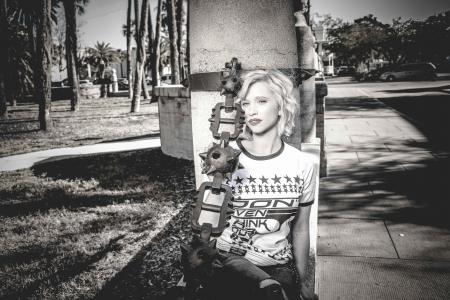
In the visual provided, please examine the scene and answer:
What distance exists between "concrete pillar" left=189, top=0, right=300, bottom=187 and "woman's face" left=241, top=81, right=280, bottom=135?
595mm

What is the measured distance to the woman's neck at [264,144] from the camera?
1.82 metres

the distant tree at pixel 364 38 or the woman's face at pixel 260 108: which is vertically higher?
the distant tree at pixel 364 38

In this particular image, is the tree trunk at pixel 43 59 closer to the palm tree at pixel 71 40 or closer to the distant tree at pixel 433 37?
the palm tree at pixel 71 40

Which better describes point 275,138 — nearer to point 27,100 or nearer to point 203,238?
point 203,238

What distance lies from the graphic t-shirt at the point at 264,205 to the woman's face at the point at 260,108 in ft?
0.53

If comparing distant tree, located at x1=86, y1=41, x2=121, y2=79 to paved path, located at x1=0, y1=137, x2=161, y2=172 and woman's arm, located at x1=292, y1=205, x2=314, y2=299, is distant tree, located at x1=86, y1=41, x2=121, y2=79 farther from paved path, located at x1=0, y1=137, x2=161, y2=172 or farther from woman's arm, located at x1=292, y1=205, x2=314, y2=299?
woman's arm, located at x1=292, y1=205, x2=314, y2=299

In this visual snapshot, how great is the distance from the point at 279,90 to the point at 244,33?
722 mm

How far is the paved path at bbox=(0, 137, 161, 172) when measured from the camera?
7938mm

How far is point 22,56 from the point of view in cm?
2966

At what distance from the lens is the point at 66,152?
9141mm

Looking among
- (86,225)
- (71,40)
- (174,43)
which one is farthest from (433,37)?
(86,225)

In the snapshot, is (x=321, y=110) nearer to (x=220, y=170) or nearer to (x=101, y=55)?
(x=220, y=170)

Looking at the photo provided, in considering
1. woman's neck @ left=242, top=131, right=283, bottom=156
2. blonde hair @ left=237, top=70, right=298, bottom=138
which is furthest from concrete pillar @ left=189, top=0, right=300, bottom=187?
woman's neck @ left=242, top=131, right=283, bottom=156

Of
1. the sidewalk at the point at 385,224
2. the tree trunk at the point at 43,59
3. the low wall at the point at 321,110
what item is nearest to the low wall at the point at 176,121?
the low wall at the point at 321,110
